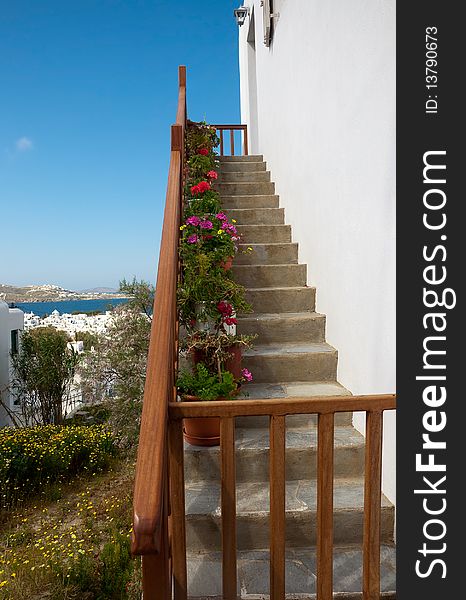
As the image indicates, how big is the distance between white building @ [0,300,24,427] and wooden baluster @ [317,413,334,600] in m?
10.6

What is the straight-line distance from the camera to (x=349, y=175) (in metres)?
2.46

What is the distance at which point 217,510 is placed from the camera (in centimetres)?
193

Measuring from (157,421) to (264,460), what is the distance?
3.69 feet

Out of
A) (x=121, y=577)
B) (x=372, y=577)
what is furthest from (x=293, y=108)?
(x=121, y=577)

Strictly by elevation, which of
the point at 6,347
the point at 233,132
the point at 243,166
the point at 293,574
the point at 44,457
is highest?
the point at 233,132

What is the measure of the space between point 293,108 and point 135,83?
21183mm

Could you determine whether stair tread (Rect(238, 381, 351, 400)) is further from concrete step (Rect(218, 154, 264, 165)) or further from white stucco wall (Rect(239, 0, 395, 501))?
concrete step (Rect(218, 154, 264, 165))

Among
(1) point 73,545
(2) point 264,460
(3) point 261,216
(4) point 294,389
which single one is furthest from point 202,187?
(1) point 73,545

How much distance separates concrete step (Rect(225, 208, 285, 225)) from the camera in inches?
165

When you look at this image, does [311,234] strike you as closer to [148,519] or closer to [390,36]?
[390,36]

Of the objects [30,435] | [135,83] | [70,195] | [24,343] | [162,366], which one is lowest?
[30,435]

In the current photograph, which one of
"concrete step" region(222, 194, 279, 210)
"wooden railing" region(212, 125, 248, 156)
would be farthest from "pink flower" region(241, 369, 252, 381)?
"wooden railing" region(212, 125, 248, 156)

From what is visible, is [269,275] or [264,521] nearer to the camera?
[264,521]

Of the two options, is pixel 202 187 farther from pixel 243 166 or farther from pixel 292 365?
pixel 243 166
